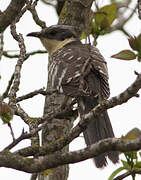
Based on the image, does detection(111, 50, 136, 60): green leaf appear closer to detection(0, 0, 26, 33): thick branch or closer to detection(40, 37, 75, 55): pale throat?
detection(0, 0, 26, 33): thick branch

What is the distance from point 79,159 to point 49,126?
2.29 m

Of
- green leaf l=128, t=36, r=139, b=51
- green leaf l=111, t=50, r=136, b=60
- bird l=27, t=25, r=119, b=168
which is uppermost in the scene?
bird l=27, t=25, r=119, b=168

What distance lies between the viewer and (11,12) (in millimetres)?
3330

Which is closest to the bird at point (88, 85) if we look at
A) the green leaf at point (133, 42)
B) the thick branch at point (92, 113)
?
the thick branch at point (92, 113)

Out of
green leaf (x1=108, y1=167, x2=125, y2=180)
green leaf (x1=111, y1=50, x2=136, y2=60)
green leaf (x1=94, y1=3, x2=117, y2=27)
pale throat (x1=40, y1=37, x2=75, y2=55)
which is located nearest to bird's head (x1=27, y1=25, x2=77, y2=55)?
pale throat (x1=40, y1=37, x2=75, y2=55)

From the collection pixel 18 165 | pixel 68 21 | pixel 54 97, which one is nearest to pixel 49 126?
pixel 54 97

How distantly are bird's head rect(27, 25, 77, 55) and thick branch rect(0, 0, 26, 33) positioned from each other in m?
2.09

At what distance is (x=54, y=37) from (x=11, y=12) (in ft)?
8.23

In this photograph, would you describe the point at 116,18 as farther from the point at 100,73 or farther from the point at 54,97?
the point at 54,97

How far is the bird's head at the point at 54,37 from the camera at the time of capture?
18.3ft

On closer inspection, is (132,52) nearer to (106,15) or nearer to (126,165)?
(106,15)

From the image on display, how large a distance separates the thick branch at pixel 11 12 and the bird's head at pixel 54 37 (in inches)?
82.2

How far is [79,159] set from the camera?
7.43 ft

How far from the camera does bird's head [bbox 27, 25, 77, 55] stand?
557cm
